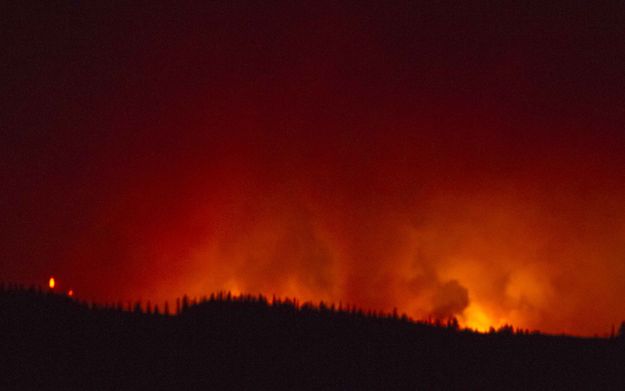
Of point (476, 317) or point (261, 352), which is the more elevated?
point (476, 317)

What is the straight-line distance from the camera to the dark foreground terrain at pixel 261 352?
4.46 metres

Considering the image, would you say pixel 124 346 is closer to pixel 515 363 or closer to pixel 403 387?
pixel 403 387

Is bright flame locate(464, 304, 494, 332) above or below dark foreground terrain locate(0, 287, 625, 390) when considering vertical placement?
above

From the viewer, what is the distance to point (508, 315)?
413 inches

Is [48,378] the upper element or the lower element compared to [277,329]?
lower

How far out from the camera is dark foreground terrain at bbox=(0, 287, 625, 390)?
4465 millimetres

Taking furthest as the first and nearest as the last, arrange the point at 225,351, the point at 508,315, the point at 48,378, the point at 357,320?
the point at 508,315, the point at 357,320, the point at 225,351, the point at 48,378

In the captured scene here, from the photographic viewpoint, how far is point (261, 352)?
471 cm

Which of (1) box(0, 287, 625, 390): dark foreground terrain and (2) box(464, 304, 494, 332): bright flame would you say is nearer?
(1) box(0, 287, 625, 390): dark foreground terrain

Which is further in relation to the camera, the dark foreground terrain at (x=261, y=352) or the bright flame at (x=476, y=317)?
the bright flame at (x=476, y=317)

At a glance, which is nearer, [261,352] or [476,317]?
[261,352]

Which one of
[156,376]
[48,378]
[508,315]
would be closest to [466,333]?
[156,376]

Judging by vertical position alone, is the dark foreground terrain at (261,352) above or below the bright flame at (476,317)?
below

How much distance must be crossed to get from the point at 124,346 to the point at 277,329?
0.90 meters
